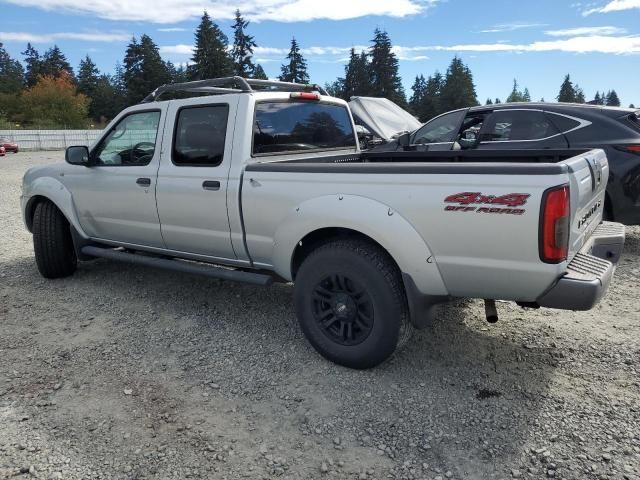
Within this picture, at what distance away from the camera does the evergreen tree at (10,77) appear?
83.4 metres

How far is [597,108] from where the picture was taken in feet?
20.6

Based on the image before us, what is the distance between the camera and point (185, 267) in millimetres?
4371

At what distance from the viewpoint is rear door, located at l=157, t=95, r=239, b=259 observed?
402 centimetres

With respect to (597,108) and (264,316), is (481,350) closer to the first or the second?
(264,316)

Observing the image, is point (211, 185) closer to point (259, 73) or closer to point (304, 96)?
point (304, 96)

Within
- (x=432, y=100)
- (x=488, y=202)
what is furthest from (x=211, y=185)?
(x=432, y=100)

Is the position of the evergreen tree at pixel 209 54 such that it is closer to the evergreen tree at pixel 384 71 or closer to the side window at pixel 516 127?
the evergreen tree at pixel 384 71

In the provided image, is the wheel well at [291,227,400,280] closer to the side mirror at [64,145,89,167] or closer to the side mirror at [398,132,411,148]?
the side mirror at [64,145,89,167]

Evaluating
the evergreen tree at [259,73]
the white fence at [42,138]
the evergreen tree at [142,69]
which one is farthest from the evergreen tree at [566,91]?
the white fence at [42,138]

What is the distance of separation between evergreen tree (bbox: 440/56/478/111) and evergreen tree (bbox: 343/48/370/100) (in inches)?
529

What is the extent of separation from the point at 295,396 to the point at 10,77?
341 ft

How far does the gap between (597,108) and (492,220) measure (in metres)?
4.56

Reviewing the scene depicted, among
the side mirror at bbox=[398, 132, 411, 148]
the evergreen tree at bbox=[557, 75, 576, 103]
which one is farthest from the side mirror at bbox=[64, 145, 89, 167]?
the evergreen tree at bbox=[557, 75, 576, 103]

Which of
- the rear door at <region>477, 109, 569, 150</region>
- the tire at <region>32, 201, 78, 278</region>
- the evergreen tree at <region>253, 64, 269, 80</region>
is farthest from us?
the evergreen tree at <region>253, 64, 269, 80</region>
